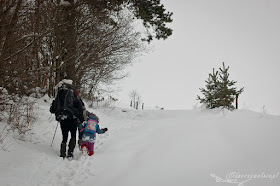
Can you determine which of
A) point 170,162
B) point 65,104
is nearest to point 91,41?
point 65,104

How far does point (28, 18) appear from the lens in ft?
12.1

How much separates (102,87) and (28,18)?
6966 millimetres

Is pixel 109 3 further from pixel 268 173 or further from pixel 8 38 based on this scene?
pixel 268 173

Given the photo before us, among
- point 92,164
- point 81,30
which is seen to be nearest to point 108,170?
point 92,164

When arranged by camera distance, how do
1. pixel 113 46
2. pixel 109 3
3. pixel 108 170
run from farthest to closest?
pixel 113 46 → pixel 109 3 → pixel 108 170

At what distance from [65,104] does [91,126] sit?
32.0 inches

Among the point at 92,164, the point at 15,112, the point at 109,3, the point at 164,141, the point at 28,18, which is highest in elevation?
the point at 109,3

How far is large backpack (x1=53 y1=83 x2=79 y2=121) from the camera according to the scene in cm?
380

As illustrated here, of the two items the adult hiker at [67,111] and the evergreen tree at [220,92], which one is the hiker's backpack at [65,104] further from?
the evergreen tree at [220,92]

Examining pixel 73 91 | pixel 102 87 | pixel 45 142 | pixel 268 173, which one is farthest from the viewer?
pixel 102 87

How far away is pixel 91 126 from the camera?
4227 mm

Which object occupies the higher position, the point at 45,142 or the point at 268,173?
the point at 268,173

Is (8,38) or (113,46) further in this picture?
(113,46)

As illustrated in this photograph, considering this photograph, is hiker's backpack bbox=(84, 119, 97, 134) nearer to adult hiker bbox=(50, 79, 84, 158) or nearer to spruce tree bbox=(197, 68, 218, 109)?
adult hiker bbox=(50, 79, 84, 158)
